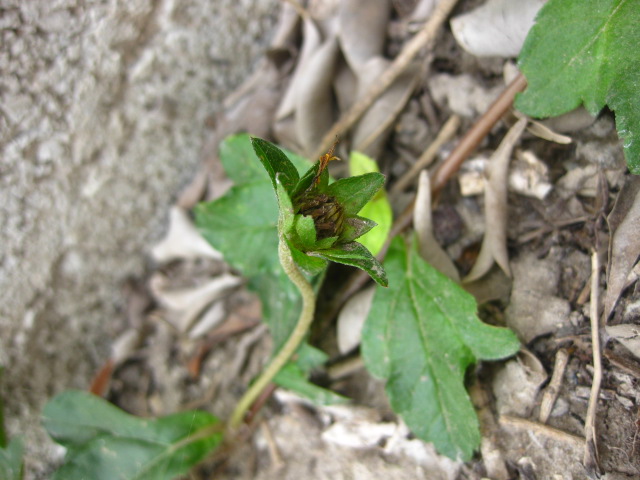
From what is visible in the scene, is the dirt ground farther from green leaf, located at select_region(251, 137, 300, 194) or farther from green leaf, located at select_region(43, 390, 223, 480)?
green leaf, located at select_region(251, 137, 300, 194)

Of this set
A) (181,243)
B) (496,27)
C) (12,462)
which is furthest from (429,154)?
(12,462)

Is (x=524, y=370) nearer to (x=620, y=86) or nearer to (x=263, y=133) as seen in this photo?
(x=620, y=86)

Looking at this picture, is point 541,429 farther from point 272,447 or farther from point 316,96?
point 316,96

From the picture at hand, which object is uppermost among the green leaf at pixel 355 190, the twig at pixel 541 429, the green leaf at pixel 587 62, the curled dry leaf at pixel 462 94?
the green leaf at pixel 587 62

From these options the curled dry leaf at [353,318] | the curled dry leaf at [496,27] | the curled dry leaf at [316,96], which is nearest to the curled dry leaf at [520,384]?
the curled dry leaf at [353,318]

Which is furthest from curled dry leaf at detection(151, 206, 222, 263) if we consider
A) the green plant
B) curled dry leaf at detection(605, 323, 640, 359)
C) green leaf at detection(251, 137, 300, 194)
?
curled dry leaf at detection(605, 323, 640, 359)

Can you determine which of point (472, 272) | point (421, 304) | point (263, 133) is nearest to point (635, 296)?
point (472, 272)

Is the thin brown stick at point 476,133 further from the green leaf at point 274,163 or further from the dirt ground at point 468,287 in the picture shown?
the green leaf at point 274,163
